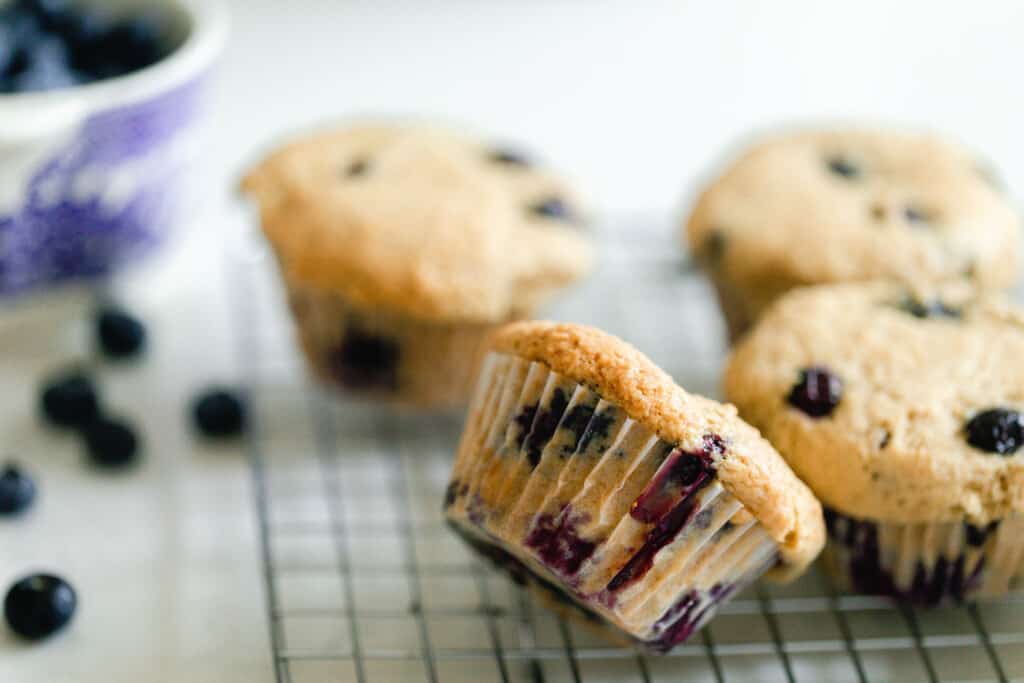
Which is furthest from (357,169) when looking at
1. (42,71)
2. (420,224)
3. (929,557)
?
(929,557)

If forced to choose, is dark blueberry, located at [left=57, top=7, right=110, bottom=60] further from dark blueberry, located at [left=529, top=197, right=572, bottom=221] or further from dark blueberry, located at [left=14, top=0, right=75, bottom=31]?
dark blueberry, located at [left=529, top=197, right=572, bottom=221]

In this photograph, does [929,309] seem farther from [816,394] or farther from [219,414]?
[219,414]


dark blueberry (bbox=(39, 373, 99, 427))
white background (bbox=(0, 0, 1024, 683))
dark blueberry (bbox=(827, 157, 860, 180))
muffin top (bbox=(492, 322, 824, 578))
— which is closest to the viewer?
muffin top (bbox=(492, 322, 824, 578))

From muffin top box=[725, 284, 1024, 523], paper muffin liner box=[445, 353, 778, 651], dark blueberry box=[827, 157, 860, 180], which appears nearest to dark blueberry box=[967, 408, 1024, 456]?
muffin top box=[725, 284, 1024, 523]

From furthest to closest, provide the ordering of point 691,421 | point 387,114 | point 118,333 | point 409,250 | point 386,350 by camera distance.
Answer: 1. point 387,114
2. point 118,333
3. point 386,350
4. point 409,250
5. point 691,421

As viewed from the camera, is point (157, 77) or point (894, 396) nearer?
point (894, 396)

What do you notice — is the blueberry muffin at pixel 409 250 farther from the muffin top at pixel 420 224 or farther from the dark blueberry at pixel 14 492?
the dark blueberry at pixel 14 492

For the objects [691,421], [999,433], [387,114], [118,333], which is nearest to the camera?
[691,421]
